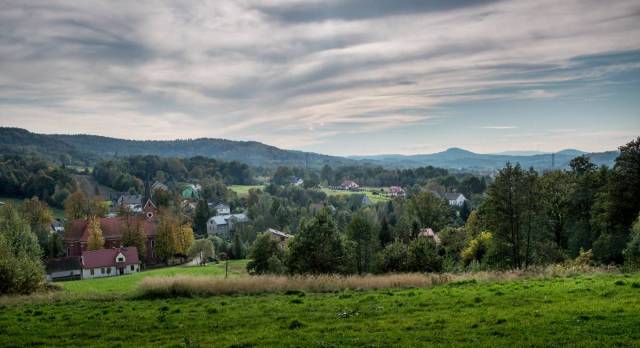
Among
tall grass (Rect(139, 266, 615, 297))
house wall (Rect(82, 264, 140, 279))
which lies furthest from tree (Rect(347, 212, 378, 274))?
house wall (Rect(82, 264, 140, 279))

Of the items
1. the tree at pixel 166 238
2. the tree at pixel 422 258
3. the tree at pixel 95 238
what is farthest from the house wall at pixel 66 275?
the tree at pixel 422 258

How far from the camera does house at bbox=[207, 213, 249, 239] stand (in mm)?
111900

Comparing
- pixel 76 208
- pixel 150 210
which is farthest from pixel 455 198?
pixel 76 208

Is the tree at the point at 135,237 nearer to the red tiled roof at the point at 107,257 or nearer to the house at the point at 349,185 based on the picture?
the red tiled roof at the point at 107,257

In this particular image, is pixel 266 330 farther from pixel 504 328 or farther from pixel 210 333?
pixel 504 328

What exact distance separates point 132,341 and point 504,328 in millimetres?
8505

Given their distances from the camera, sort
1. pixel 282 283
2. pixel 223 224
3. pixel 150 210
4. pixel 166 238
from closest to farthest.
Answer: pixel 282 283 → pixel 166 238 → pixel 150 210 → pixel 223 224

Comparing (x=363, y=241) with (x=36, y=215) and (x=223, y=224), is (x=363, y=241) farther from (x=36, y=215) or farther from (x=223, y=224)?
(x=223, y=224)

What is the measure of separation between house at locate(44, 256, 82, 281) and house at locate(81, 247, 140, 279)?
193 cm

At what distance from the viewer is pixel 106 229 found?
7556 cm

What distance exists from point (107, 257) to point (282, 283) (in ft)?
178

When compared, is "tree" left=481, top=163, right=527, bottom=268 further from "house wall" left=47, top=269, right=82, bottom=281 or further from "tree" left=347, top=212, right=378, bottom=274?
"house wall" left=47, top=269, right=82, bottom=281

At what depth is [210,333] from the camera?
1170 centimetres

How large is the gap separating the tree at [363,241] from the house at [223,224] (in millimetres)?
71103
